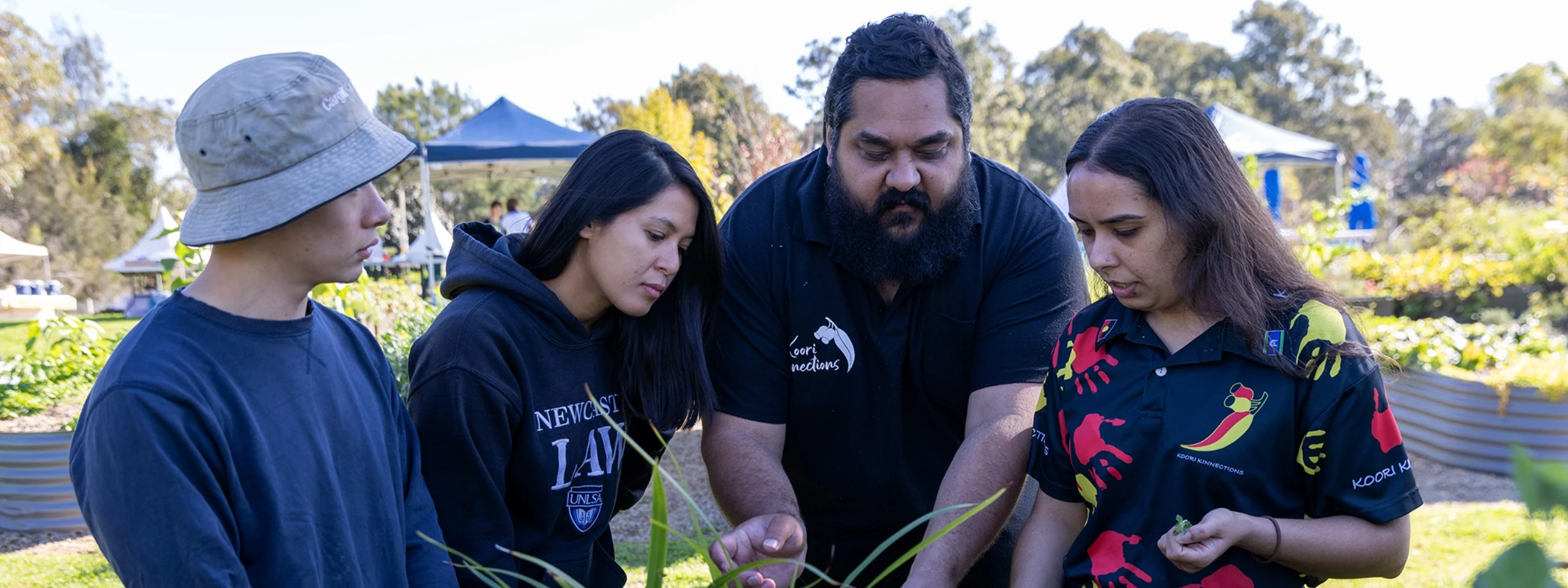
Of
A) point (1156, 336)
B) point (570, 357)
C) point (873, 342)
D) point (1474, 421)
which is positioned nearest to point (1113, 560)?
point (1156, 336)

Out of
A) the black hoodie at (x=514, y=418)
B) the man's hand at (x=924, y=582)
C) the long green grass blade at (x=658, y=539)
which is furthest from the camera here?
the man's hand at (x=924, y=582)

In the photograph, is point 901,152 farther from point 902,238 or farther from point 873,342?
point 873,342

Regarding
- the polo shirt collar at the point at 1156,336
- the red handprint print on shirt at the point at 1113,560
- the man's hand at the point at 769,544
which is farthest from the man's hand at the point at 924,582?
the polo shirt collar at the point at 1156,336

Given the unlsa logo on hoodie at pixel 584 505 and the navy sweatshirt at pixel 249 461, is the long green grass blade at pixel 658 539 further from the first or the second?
the unlsa logo on hoodie at pixel 584 505

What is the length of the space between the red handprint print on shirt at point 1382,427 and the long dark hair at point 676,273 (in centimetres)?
133

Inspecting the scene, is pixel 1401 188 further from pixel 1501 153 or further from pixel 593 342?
pixel 593 342

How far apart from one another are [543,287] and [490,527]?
0.49 meters

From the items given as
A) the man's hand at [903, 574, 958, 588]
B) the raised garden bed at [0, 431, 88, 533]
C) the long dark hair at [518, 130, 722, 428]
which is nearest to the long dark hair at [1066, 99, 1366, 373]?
the man's hand at [903, 574, 958, 588]

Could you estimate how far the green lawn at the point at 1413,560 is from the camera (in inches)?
A: 175

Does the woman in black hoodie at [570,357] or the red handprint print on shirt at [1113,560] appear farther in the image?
the woman in black hoodie at [570,357]

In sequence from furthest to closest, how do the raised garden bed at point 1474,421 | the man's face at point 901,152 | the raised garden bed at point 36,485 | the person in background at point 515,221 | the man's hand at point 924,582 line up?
1. the raised garden bed at point 1474,421
2. the raised garden bed at point 36,485
3. the person in background at point 515,221
4. the man's face at point 901,152
5. the man's hand at point 924,582

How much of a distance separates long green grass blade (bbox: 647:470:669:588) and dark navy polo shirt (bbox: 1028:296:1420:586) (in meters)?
0.89

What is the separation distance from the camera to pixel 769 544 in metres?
2.02

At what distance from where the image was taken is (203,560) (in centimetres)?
139
